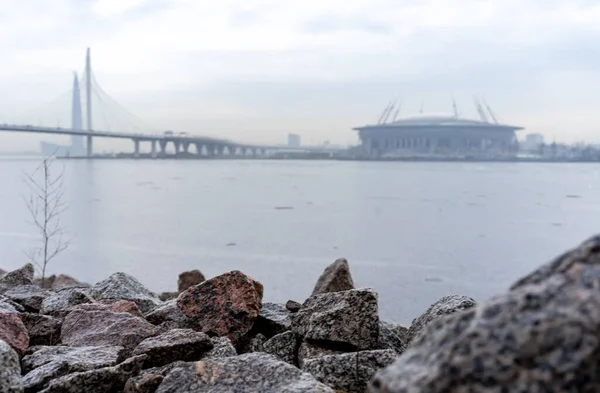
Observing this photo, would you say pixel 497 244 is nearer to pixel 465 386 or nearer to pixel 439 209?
pixel 439 209

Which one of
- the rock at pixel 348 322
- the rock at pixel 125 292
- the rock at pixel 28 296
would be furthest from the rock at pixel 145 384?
the rock at pixel 28 296

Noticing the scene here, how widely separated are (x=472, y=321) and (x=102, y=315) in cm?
262

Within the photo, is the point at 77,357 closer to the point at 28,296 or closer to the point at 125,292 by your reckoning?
the point at 125,292

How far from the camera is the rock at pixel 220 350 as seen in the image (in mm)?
2727

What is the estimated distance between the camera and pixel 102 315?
3.29m

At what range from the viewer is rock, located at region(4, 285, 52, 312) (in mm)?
4168

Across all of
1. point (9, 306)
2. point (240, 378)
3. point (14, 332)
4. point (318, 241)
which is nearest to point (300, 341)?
point (240, 378)

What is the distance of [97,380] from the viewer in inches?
93.5

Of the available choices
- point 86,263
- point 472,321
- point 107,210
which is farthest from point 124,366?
point 107,210

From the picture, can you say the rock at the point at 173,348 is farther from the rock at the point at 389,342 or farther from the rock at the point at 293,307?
the rock at the point at 293,307

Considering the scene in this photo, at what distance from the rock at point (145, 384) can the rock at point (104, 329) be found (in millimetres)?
652

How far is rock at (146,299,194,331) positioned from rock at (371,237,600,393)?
2.36 m

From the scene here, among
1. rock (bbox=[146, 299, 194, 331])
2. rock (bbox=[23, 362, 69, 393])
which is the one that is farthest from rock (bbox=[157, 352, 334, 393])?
rock (bbox=[146, 299, 194, 331])

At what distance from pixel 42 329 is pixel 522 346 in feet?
9.79
